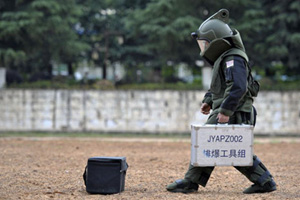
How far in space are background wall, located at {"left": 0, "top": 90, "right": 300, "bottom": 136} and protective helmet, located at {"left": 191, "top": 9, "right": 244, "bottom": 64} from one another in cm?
1584

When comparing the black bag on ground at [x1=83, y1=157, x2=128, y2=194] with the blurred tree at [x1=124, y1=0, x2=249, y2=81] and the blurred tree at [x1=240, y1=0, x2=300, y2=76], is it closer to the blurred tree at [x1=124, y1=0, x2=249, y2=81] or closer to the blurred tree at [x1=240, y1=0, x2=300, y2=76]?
the blurred tree at [x1=124, y1=0, x2=249, y2=81]

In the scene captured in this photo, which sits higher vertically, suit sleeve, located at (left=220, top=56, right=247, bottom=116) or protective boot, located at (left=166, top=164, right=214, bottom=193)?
suit sleeve, located at (left=220, top=56, right=247, bottom=116)

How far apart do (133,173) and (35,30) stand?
14.5 m

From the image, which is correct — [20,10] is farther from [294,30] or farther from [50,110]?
[294,30]

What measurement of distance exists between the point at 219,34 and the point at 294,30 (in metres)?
17.8

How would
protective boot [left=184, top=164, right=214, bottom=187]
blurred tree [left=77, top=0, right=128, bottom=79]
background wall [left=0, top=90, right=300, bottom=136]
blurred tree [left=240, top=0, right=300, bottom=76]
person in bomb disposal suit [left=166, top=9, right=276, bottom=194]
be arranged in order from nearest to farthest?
person in bomb disposal suit [left=166, top=9, right=276, bottom=194] < protective boot [left=184, top=164, right=214, bottom=187] < blurred tree [left=240, top=0, right=300, bottom=76] < background wall [left=0, top=90, right=300, bottom=136] < blurred tree [left=77, top=0, right=128, bottom=79]

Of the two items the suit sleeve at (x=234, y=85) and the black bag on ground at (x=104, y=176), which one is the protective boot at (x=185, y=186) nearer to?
the black bag on ground at (x=104, y=176)

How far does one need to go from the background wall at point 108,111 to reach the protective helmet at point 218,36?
52.0 ft

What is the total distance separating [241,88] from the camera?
6.75 m

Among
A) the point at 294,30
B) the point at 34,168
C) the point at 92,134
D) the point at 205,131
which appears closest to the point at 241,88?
the point at 205,131

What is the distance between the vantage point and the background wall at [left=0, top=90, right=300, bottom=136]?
23.0 meters

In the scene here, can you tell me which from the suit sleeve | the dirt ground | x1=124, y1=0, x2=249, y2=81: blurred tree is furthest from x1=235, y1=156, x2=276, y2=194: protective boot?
x1=124, y1=0, x2=249, y2=81: blurred tree

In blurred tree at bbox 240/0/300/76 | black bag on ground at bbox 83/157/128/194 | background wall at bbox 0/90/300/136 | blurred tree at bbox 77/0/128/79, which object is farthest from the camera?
blurred tree at bbox 77/0/128/79

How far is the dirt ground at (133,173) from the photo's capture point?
23.9 ft
